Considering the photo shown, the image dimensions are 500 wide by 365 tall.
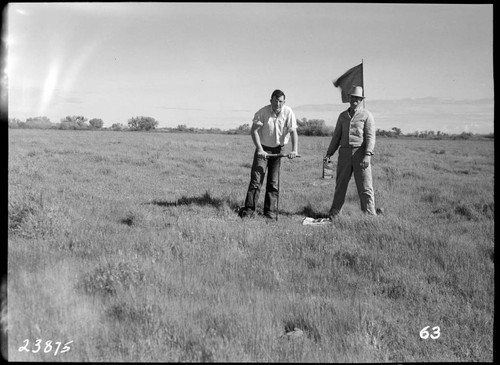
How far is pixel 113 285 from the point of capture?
4156mm

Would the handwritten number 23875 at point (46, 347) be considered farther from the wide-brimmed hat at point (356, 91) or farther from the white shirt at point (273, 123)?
the wide-brimmed hat at point (356, 91)

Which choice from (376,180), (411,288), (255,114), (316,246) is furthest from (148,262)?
(376,180)

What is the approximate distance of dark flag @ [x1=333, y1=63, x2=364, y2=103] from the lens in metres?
8.02

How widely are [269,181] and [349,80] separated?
2.39 meters

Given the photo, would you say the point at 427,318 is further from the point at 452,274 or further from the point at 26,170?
the point at 26,170

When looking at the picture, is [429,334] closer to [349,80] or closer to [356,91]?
[356,91]

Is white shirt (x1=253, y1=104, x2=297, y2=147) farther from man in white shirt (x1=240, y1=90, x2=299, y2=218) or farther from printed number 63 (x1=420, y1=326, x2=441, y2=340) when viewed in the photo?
printed number 63 (x1=420, y1=326, x2=441, y2=340)

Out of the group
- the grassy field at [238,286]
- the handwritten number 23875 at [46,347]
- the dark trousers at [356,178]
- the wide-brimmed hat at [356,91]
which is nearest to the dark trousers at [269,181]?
the grassy field at [238,286]

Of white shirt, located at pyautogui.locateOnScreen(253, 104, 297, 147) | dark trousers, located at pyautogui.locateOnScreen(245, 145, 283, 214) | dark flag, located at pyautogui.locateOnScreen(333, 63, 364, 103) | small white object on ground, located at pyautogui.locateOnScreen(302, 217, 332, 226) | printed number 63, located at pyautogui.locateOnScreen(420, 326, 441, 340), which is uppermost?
dark flag, located at pyautogui.locateOnScreen(333, 63, 364, 103)

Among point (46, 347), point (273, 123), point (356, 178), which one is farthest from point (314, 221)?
point (46, 347)

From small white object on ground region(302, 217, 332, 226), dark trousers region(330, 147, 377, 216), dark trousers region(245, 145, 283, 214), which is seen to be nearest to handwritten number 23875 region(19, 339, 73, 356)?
small white object on ground region(302, 217, 332, 226)

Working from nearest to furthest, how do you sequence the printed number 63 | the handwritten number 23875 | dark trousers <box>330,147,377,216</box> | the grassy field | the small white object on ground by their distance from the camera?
the handwritten number 23875
the grassy field
the printed number 63
the small white object on ground
dark trousers <box>330,147,377,216</box>

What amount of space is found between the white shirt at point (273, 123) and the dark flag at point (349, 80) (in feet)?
3.67

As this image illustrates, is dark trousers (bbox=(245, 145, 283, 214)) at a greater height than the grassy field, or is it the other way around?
dark trousers (bbox=(245, 145, 283, 214))
